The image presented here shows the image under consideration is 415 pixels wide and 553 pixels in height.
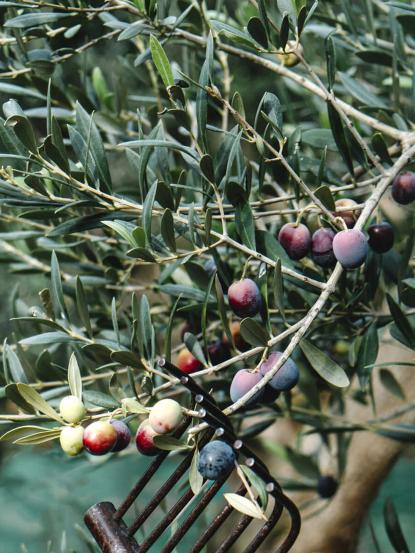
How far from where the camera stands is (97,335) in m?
1.00

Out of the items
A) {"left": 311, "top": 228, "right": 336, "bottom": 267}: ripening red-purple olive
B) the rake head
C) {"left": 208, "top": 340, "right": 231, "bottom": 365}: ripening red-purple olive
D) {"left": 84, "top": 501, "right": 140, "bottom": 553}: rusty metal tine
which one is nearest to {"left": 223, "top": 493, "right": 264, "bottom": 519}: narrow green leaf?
the rake head

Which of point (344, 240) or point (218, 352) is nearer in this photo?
point (344, 240)

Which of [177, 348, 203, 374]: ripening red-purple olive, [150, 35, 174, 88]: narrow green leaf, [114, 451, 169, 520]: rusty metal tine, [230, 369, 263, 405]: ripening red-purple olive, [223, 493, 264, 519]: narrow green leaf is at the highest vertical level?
[150, 35, 174, 88]: narrow green leaf

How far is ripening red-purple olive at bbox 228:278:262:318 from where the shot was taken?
622 mm

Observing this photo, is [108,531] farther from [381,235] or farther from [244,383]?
[381,235]

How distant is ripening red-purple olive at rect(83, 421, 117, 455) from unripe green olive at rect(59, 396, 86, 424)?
1 cm

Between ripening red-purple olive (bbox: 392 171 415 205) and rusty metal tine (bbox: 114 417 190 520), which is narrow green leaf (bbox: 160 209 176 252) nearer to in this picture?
rusty metal tine (bbox: 114 417 190 520)

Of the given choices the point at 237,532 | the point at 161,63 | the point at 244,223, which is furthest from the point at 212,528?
the point at 161,63

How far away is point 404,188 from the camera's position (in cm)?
76

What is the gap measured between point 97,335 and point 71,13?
38cm

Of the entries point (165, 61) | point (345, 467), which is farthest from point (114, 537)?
point (345, 467)

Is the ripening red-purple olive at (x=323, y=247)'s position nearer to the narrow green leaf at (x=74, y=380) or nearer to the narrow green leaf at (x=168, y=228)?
the narrow green leaf at (x=168, y=228)

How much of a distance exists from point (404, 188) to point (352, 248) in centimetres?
20

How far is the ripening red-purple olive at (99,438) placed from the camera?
53 centimetres
